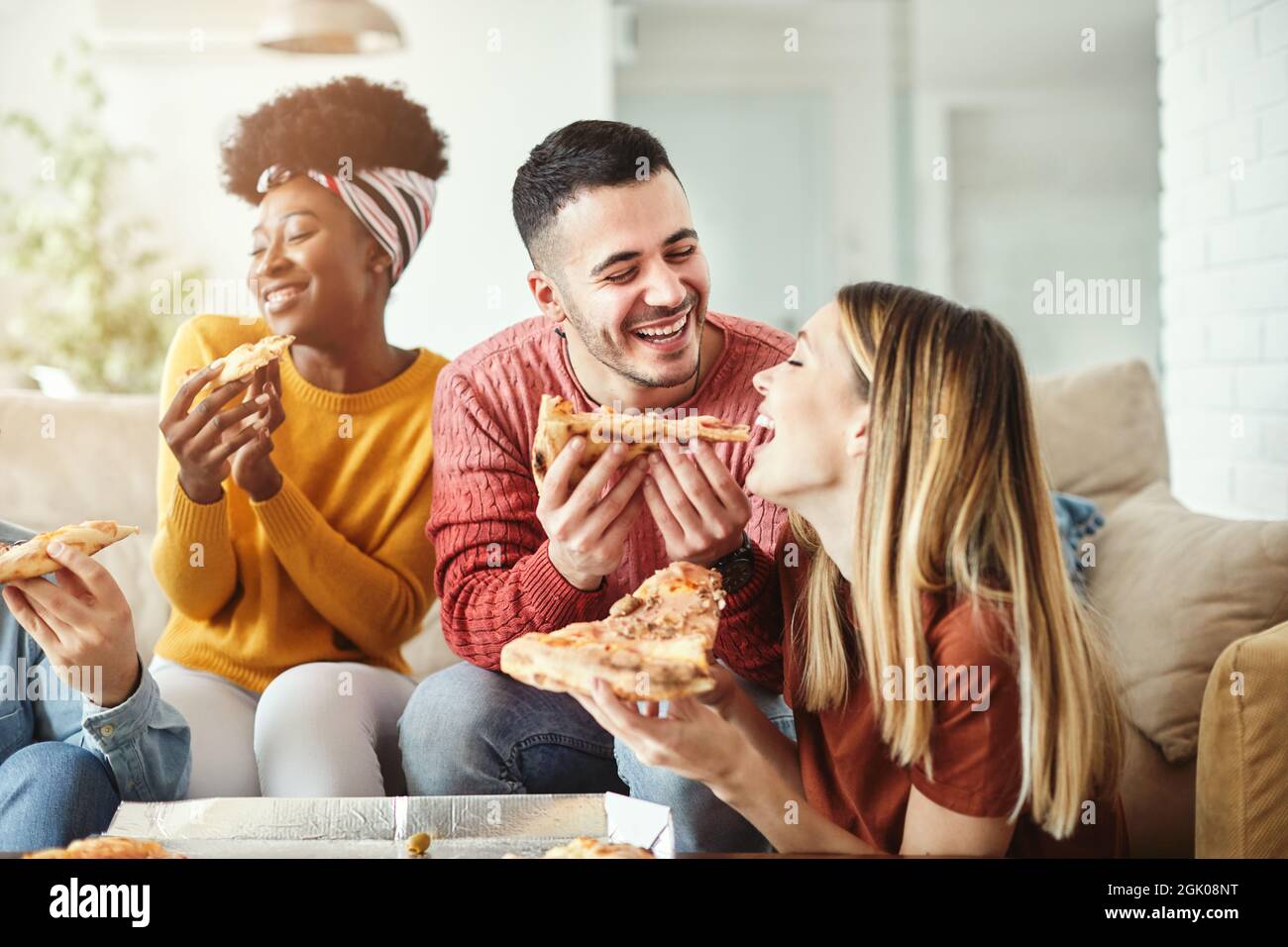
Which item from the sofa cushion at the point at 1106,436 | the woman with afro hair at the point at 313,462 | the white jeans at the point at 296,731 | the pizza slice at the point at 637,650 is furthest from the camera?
the sofa cushion at the point at 1106,436

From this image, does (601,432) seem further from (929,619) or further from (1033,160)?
(1033,160)

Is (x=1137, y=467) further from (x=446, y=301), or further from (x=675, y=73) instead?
(x=675, y=73)

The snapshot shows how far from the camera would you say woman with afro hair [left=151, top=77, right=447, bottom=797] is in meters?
1.71

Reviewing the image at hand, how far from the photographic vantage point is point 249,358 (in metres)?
1.66

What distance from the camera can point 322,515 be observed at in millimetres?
1764

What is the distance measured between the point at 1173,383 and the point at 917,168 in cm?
166

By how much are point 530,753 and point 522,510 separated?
334 mm

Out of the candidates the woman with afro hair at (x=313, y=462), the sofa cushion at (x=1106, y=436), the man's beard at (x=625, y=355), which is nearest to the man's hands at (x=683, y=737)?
the man's beard at (x=625, y=355)

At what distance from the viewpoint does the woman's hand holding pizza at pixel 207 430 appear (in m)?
1.64

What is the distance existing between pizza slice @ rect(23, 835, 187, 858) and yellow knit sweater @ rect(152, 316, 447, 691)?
1.51 feet

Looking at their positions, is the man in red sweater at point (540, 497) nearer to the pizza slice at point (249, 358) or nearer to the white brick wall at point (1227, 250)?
the pizza slice at point (249, 358)

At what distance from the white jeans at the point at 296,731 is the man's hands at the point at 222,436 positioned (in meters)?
0.28

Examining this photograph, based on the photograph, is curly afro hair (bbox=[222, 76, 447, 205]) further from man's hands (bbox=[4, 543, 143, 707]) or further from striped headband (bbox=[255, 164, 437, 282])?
man's hands (bbox=[4, 543, 143, 707])

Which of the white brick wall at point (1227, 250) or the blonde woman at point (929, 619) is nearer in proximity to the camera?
the blonde woman at point (929, 619)
